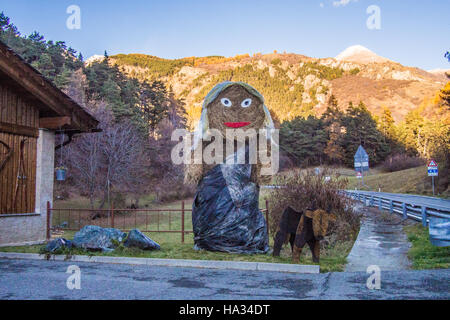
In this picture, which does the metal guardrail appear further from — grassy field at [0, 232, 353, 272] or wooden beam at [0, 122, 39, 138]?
wooden beam at [0, 122, 39, 138]

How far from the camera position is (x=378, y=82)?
600ft

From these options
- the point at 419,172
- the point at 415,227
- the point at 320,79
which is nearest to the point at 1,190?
the point at 415,227

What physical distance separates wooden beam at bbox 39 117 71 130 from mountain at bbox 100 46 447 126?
123254 mm

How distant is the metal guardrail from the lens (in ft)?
39.4

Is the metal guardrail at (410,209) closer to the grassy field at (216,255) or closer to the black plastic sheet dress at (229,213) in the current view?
the grassy field at (216,255)

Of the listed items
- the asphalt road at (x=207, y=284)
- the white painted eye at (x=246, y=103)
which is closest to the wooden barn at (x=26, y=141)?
the asphalt road at (x=207, y=284)

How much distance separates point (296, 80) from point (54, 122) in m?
169

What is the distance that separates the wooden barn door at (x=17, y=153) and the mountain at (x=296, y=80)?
123889 millimetres

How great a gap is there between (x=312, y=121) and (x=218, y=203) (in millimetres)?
66698

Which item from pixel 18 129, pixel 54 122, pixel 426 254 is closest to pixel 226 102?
pixel 426 254

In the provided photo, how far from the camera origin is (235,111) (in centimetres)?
884

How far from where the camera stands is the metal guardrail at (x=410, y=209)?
1200 cm

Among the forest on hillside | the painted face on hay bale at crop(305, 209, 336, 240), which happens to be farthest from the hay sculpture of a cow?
the forest on hillside
